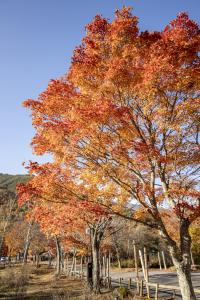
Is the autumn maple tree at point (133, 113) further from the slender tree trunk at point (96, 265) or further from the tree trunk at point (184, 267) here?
the slender tree trunk at point (96, 265)

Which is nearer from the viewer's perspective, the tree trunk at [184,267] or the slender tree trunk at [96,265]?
the tree trunk at [184,267]

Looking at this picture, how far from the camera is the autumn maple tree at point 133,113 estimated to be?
363 inches

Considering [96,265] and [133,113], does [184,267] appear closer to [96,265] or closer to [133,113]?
[133,113]

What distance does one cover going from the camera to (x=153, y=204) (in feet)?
32.3

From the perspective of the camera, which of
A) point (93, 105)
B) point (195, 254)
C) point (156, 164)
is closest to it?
point (93, 105)

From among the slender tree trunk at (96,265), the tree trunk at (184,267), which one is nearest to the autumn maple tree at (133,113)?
the tree trunk at (184,267)

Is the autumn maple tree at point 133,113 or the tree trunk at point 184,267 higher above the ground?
the autumn maple tree at point 133,113


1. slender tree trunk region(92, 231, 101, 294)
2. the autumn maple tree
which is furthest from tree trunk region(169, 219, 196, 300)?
slender tree trunk region(92, 231, 101, 294)

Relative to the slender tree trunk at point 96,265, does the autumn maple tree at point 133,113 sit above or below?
above

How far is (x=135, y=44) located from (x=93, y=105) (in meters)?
2.99

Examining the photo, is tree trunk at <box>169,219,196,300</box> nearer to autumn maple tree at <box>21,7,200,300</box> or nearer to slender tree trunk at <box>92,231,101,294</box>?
autumn maple tree at <box>21,7,200,300</box>

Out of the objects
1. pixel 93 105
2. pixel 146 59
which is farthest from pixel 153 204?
pixel 146 59

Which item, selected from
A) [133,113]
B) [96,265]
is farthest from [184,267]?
[96,265]

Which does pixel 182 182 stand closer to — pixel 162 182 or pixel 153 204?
pixel 162 182
